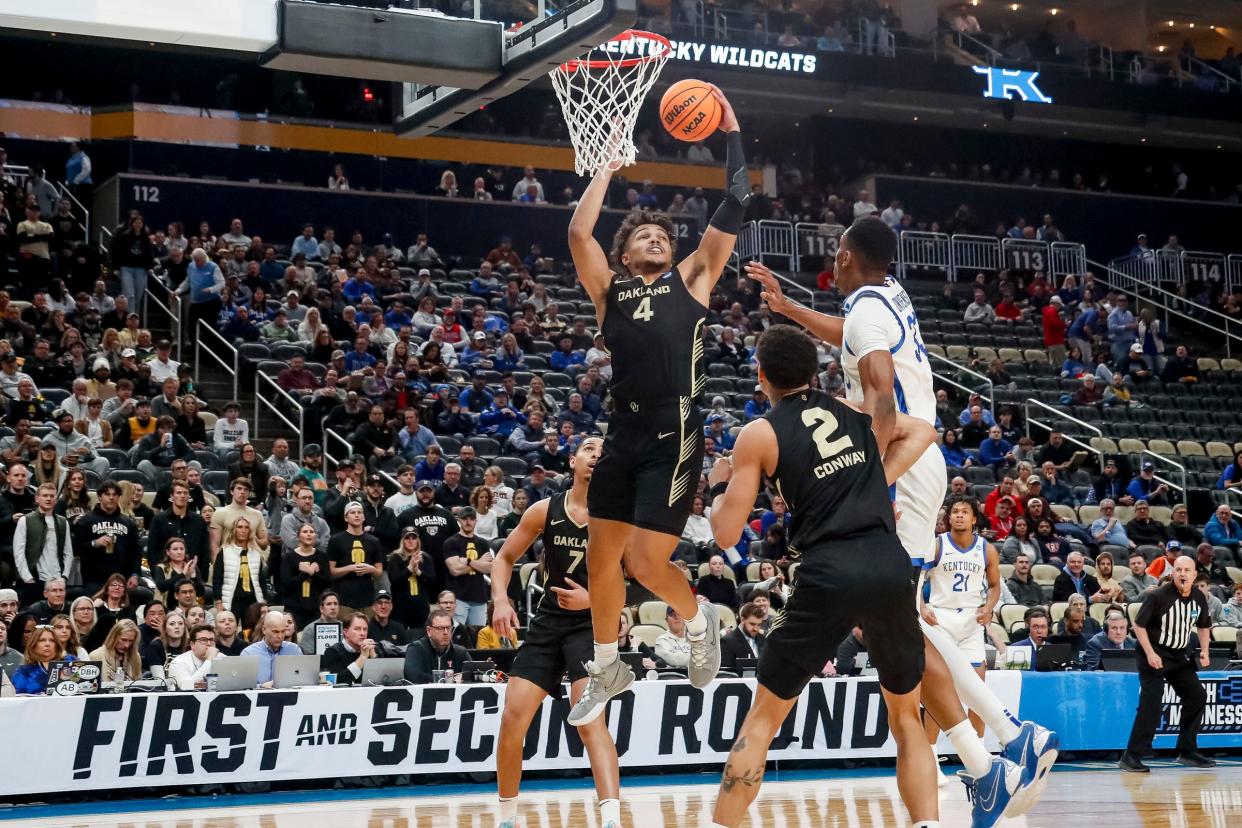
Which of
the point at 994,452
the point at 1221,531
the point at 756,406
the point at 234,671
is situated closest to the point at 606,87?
the point at 234,671

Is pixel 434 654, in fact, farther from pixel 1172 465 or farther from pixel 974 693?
pixel 1172 465

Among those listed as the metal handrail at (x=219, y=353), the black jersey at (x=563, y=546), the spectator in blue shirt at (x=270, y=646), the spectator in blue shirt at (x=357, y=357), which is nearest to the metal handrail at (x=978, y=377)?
the spectator in blue shirt at (x=357, y=357)

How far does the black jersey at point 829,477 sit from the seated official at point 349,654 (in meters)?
7.82

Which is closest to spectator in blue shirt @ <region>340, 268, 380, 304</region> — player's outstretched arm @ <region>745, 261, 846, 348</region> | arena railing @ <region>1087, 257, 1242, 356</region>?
player's outstretched arm @ <region>745, 261, 846, 348</region>

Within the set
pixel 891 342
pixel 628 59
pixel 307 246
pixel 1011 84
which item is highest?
pixel 1011 84

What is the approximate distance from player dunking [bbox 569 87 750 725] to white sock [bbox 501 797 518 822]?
3.32ft

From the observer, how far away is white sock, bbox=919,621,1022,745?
23.5 ft

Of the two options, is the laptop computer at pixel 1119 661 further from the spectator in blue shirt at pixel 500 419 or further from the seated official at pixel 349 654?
the spectator in blue shirt at pixel 500 419

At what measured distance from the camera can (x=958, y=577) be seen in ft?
40.8

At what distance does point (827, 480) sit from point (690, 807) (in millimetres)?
5364

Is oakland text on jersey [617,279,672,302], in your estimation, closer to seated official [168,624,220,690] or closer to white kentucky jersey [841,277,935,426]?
white kentucky jersey [841,277,935,426]

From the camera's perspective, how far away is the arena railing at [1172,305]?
100ft

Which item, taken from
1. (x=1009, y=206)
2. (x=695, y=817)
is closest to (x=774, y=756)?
(x=695, y=817)

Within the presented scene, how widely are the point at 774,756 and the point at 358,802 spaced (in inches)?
162
